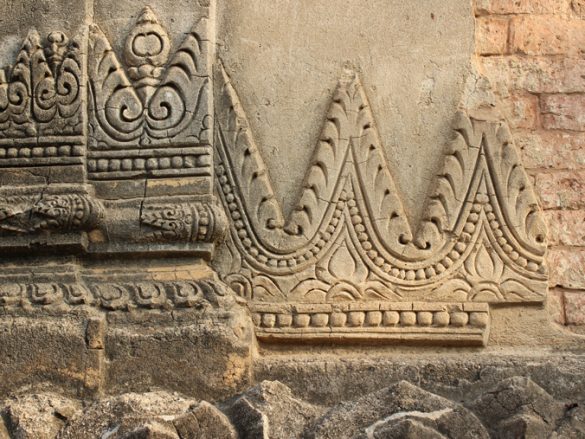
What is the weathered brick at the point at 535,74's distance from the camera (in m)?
6.70

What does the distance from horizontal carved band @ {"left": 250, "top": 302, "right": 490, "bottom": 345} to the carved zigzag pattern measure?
12cm

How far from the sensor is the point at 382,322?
6.38 m

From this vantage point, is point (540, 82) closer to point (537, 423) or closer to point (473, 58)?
point (473, 58)

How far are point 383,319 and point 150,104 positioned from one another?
1.34 metres

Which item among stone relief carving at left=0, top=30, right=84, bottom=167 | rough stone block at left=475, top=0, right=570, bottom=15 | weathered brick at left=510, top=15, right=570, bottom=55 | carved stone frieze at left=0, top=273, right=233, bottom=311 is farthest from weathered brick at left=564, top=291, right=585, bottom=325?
stone relief carving at left=0, top=30, right=84, bottom=167

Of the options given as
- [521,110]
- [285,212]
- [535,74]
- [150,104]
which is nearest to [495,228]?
[521,110]

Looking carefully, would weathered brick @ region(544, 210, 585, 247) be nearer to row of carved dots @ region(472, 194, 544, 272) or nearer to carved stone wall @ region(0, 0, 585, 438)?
carved stone wall @ region(0, 0, 585, 438)

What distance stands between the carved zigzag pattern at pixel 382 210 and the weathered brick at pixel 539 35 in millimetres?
408

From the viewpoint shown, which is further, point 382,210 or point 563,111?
point 563,111

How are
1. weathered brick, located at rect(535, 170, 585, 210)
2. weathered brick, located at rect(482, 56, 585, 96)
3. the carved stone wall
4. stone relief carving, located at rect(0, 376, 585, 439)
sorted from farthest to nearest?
1. weathered brick, located at rect(482, 56, 585, 96)
2. weathered brick, located at rect(535, 170, 585, 210)
3. the carved stone wall
4. stone relief carving, located at rect(0, 376, 585, 439)

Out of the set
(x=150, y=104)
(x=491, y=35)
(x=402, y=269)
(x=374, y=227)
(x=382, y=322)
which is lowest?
(x=382, y=322)

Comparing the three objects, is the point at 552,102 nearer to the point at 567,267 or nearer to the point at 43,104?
the point at 567,267

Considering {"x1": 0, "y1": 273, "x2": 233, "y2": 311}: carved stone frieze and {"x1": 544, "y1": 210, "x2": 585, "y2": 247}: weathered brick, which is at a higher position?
{"x1": 544, "y1": 210, "x2": 585, "y2": 247}: weathered brick

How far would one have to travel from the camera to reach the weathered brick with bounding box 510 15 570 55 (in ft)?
22.2
